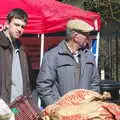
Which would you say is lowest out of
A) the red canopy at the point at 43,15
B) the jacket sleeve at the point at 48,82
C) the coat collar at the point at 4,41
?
the jacket sleeve at the point at 48,82

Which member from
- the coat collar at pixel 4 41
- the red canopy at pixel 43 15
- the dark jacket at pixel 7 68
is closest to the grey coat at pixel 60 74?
the dark jacket at pixel 7 68

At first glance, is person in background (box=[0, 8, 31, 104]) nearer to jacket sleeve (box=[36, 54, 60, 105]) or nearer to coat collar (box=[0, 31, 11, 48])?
coat collar (box=[0, 31, 11, 48])

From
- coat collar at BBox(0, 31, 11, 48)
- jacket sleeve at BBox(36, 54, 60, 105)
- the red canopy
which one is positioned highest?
the red canopy

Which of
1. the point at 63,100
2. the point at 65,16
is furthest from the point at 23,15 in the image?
the point at 65,16

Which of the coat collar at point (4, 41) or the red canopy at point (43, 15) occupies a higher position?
the red canopy at point (43, 15)

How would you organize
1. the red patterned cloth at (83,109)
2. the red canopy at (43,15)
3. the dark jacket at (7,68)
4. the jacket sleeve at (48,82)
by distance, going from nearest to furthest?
the red patterned cloth at (83,109) → the dark jacket at (7,68) → the jacket sleeve at (48,82) → the red canopy at (43,15)

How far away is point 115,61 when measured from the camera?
620 inches

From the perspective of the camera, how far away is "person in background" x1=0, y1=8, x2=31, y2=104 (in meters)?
4.27

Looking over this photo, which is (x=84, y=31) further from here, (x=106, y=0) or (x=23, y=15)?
(x=106, y=0)

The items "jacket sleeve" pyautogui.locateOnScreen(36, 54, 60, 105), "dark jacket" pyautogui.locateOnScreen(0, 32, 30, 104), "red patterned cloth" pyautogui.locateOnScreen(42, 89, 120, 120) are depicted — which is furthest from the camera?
"jacket sleeve" pyautogui.locateOnScreen(36, 54, 60, 105)

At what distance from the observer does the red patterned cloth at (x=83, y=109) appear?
6.78ft

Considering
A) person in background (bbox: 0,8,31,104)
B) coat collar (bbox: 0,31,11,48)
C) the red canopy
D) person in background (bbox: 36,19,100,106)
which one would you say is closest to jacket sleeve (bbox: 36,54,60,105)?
person in background (bbox: 36,19,100,106)

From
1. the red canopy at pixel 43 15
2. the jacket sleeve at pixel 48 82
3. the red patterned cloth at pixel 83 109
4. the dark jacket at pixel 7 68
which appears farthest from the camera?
the red canopy at pixel 43 15

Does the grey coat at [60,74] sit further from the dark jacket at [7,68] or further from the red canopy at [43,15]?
the red canopy at [43,15]
